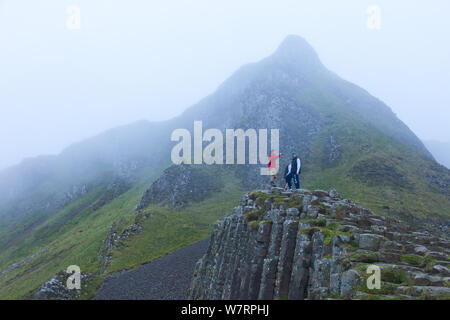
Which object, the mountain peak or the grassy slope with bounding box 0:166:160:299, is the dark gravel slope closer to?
the grassy slope with bounding box 0:166:160:299

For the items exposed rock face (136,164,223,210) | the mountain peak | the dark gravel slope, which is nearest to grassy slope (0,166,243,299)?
exposed rock face (136,164,223,210)

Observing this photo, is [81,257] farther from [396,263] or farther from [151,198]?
[396,263]

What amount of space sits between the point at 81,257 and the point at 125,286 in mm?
47310

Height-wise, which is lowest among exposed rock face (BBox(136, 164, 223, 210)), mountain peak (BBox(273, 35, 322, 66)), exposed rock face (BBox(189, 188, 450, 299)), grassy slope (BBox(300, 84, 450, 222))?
exposed rock face (BBox(136, 164, 223, 210))

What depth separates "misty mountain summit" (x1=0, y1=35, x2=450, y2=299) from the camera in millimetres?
78125

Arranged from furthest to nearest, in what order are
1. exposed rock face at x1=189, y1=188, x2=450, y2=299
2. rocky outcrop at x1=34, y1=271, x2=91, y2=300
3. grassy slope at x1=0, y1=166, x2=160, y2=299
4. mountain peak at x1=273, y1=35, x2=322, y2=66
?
mountain peak at x1=273, y1=35, x2=322, y2=66
grassy slope at x1=0, y1=166, x2=160, y2=299
rocky outcrop at x1=34, y1=271, x2=91, y2=300
exposed rock face at x1=189, y1=188, x2=450, y2=299

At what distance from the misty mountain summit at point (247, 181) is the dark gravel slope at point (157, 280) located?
8100 millimetres

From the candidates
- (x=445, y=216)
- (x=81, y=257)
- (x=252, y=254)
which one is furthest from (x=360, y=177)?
(x=81, y=257)

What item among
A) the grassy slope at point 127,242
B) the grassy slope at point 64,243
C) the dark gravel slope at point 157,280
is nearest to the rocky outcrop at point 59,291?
the grassy slope at point 127,242

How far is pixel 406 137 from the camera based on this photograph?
145 metres

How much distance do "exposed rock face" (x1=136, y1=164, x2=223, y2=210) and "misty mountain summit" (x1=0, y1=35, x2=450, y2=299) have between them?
41 cm

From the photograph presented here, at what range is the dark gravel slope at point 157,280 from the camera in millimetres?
42656

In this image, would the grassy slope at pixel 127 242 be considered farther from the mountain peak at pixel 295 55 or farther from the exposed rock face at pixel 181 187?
the mountain peak at pixel 295 55

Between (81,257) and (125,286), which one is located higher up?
(125,286)
